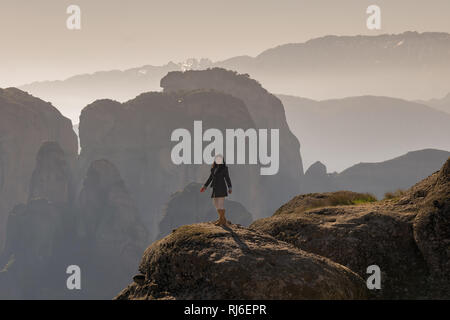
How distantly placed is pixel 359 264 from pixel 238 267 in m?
5.85

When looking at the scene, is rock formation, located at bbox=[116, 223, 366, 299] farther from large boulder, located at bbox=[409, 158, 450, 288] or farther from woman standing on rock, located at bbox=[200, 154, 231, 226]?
large boulder, located at bbox=[409, 158, 450, 288]

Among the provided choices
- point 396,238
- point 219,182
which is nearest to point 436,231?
point 396,238

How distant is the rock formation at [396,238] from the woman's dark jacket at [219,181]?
3124 mm

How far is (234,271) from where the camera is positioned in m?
11.7

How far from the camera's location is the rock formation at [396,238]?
15.4 meters

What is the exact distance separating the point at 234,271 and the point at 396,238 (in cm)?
705

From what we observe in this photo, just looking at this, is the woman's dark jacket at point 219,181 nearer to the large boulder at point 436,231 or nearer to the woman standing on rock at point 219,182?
the woman standing on rock at point 219,182

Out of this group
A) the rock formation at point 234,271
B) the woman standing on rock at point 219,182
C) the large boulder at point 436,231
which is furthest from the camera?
the woman standing on rock at point 219,182

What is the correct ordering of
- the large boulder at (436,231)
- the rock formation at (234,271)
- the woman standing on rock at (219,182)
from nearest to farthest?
the rock formation at (234,271), the large boulder at (436,231), the woman standing on rock at (219,182)

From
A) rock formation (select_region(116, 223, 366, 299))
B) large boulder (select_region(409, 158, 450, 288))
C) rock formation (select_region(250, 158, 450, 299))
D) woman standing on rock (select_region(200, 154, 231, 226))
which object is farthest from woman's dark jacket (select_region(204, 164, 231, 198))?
large boulder (select_region(409, 158, 450, 288))

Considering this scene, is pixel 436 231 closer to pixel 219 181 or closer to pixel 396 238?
pixel 396 238

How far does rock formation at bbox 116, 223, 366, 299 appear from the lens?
11.5 m

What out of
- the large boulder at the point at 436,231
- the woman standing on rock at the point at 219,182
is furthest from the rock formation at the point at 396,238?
the woman standing on rock at the point at 219,182

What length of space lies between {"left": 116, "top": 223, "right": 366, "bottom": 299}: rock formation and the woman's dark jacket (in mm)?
2363
